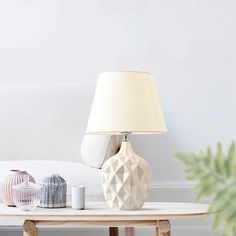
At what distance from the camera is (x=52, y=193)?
184cm

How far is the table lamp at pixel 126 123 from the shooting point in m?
1.78

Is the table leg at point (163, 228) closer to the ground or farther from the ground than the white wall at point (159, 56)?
closer to the ground

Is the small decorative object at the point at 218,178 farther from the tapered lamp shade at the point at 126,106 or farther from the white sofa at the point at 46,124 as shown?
the white sofa at the point at 46,124

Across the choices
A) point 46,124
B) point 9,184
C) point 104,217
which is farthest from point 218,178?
point 46,124

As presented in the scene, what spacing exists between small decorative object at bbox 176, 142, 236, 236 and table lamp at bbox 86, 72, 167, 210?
1.58m

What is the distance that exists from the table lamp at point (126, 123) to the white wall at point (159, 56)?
126 centimetres

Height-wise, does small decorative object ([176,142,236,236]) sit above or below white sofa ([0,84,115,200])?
above

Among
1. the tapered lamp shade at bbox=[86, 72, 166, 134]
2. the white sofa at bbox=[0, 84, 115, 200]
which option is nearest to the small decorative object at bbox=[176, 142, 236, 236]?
the tapered lamp shade at bbox=[86, 72, 166, 134]

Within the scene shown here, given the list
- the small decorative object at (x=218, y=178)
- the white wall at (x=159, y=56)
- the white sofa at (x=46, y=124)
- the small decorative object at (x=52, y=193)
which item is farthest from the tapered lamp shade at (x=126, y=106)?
the small decorative object at (x=218, y=178)

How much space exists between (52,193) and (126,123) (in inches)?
14.0

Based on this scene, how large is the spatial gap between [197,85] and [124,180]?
4.72 ft

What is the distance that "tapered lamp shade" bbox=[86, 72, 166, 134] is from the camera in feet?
5.89

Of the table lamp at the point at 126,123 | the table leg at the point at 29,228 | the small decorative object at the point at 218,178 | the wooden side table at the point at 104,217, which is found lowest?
the table leg at the point at 29,228

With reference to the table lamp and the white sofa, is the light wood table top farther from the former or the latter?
the white sofa
